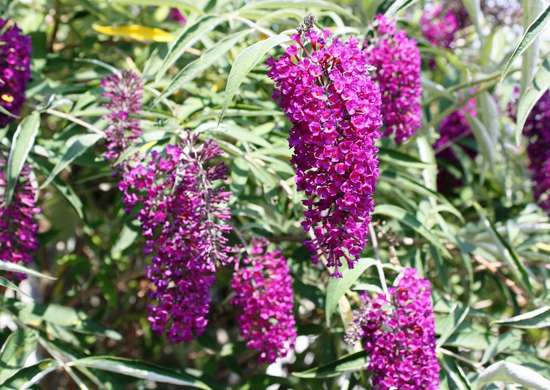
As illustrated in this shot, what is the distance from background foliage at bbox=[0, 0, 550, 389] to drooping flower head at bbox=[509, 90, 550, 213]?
8 cm

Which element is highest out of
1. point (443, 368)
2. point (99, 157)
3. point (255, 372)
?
point (99, 157)

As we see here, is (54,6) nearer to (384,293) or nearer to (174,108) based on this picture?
(174,108)

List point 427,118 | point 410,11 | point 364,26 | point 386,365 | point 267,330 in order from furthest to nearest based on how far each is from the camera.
Result: point 410,11
point 427,118
point 364,26
point 267,330
point 386,365

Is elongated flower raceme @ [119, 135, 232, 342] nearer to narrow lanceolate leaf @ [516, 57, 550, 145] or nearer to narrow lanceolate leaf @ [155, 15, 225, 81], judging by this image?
narrow lanceolate leaf @ [155, 15, 225, 81]

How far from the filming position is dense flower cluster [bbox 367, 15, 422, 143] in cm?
152

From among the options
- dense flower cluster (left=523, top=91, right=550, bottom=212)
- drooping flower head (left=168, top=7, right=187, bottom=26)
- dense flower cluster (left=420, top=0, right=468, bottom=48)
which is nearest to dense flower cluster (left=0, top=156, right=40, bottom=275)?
drooping flower head (left=168, top=7, right=187, bottom=26)

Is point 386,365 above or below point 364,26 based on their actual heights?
below

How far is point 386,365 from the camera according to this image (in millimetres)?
1289

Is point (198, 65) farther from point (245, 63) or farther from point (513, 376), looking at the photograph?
point (513, 376)

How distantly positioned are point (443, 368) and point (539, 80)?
569 millimetres

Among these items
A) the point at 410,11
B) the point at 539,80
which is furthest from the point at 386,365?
the point at 410,11

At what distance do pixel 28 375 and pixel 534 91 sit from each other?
1.02 m

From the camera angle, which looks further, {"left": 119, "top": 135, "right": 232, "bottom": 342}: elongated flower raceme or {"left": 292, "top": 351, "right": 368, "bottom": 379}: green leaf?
{"left": 292, "top": 351, "right": 368, "bottom": 379}: green leaf

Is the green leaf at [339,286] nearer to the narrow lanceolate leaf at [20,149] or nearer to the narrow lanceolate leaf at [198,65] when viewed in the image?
the narrow lanceolate leaf at [198,65]
